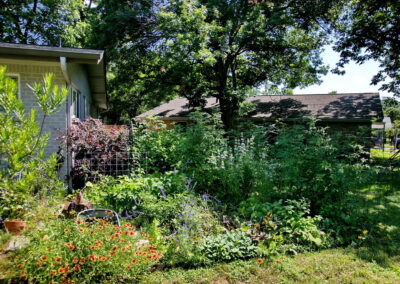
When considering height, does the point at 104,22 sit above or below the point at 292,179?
above

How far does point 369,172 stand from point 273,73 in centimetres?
1215

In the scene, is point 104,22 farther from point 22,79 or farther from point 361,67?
point 361,67

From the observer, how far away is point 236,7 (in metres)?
12.6

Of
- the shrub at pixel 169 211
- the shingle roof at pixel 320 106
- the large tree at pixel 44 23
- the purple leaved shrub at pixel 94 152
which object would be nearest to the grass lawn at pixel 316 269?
the shrub at pixel 169 211

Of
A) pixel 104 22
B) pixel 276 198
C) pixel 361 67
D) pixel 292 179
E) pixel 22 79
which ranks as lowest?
pixel 276 198

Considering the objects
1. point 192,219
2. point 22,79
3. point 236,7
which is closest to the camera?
point 192,219

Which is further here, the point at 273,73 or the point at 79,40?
the point at 79,40

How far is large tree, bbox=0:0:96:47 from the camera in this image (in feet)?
52.7

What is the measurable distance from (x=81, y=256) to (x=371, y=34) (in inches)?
568

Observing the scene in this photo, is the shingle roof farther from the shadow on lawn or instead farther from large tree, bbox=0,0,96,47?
the shadow on lawn

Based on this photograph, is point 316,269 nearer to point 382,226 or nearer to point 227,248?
point 227,248

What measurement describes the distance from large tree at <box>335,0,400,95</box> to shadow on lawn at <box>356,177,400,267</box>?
26.5ft

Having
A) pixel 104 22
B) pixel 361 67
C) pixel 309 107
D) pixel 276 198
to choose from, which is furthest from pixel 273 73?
pixel 276 198

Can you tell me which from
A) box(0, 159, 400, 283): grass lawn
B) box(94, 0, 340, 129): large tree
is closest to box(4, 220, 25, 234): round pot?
box(0, 159, 400, 283): grass lawn
